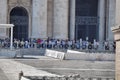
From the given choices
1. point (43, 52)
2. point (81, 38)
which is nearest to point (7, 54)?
point (43, 52)

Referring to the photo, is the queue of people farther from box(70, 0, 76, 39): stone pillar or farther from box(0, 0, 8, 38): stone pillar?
box(70, 0, 76, 39): stone pillar

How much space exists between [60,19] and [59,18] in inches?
6.7

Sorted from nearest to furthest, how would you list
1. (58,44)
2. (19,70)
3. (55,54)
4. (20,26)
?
(19,70), (55,54), (58,44), (20,26)

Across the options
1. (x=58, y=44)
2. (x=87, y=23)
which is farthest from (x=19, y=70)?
(x=87, y=23)

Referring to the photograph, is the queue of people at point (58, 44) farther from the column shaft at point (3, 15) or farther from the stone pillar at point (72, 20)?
the stone pillar at point (72, 20)

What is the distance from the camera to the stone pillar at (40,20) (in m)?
43.1

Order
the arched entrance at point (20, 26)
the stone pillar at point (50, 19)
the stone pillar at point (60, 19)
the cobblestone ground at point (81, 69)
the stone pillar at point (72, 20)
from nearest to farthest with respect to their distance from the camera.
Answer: the cobblestone ground at point (81, 69), the stone pillar at point (60, 19), the arched entrance at point (20, 26), the stone pillar at point (50, 19), the stone pillar at point (72, 20)

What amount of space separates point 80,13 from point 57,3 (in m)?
3.95

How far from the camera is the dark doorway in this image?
45906 millimetres

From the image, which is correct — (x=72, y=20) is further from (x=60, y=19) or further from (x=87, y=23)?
(x=60, y=19)

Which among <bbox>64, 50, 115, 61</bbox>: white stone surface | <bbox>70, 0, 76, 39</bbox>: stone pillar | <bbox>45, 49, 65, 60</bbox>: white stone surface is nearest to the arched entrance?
<bbox>70, 0, 76, 39</bbox>: stone pillar

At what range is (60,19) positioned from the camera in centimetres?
4381

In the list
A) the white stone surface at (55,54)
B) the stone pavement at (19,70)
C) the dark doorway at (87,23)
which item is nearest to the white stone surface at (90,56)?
the white stone surface at (55,54)

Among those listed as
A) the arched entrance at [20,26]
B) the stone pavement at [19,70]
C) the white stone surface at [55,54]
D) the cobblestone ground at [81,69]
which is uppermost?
the arched entrance at [20,26]
